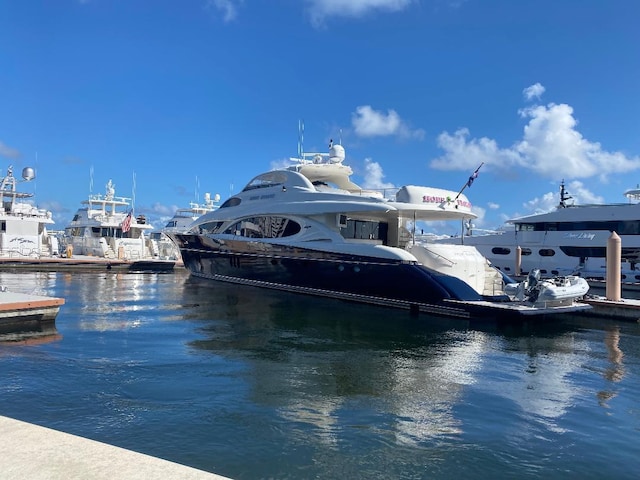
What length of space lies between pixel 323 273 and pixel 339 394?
1062cm

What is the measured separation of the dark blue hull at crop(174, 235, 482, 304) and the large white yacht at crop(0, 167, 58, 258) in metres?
18.4

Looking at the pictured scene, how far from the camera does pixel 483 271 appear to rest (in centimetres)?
1656

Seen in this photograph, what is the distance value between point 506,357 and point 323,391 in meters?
4.87

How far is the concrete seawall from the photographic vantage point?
3240 millimetres

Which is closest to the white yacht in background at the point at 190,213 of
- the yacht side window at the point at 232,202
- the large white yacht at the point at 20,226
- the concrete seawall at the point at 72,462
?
the large white yacht at the point at 20,226

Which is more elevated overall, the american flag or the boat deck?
the american flag

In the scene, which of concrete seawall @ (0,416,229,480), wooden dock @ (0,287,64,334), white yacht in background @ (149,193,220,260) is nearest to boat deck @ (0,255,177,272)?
white yacht in background @ (149,193,220,260)

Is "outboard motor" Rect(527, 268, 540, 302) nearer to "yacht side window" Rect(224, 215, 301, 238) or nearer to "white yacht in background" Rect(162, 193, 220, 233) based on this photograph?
"yacht side window" Rect(224, 215, 301, 238)

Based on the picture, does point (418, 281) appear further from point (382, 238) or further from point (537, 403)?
point (537, 403)

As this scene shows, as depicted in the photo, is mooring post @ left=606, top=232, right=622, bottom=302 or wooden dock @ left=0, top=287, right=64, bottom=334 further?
mooring post @ left=606, top=232, right=622, bottom=302

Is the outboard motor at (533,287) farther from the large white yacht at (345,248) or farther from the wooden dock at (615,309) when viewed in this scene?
the wooden dock at (615,309)

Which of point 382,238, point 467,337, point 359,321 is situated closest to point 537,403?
point 467,337

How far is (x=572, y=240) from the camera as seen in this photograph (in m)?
30.4

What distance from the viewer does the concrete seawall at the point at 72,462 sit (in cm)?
324
